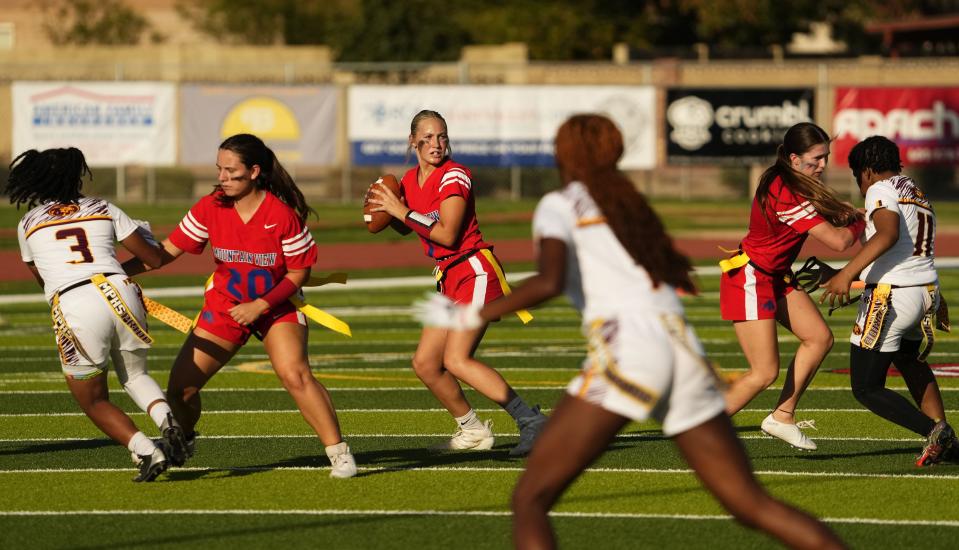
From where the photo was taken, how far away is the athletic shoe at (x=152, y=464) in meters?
8.25

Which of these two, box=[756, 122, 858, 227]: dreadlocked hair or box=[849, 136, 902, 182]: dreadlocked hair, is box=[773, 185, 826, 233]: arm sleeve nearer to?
box=[756, 122, 858, 227]: dreadlocked hair

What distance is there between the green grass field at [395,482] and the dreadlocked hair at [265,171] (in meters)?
1.48

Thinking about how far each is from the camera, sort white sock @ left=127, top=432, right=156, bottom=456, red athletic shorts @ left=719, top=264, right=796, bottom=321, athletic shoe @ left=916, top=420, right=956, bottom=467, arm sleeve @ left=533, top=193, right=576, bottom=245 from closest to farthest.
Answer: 1. arm sleeve @ left=533, top=193, right=576, bottom=245
2. white sock @ left=127, top=432, right=156, bottom=456
3. athletic shoe @ left=916, top=420, right=956, bottom=467
4. red athletic shorts @ left=719, top=264, right=796, bottom=321

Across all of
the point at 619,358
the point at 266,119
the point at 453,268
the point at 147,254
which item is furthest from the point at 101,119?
the point at 619,358

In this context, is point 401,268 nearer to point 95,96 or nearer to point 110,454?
point 95,96

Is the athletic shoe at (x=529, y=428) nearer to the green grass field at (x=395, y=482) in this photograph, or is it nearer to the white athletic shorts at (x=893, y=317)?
the green grass field at (x=395, y=482)

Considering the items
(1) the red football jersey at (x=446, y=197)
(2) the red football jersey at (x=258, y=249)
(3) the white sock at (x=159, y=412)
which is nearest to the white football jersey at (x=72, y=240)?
(2) the red football jersey at (x=258, y=249)

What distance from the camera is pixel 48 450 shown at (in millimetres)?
9828

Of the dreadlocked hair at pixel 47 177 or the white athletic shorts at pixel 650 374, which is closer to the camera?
the white athletic shorts at pixel 650 374

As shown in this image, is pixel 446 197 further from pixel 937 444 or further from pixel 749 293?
pixel 937 444

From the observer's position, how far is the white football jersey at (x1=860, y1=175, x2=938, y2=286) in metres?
8.84

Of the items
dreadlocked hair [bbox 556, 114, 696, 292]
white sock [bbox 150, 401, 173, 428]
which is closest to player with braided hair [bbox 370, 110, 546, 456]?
white sock [bbox 150, 401, 173, 428]

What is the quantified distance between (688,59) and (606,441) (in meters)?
49.2

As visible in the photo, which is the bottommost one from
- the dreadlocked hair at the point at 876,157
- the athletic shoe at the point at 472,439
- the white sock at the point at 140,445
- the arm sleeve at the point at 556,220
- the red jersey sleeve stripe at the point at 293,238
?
the athletic shoe at the point at 472,439
